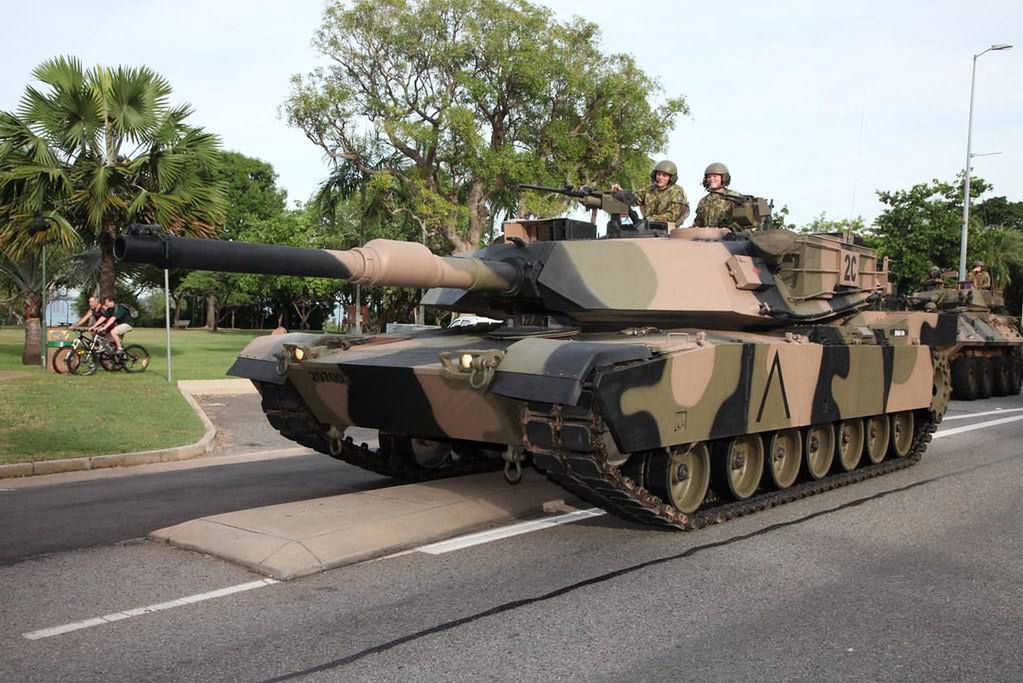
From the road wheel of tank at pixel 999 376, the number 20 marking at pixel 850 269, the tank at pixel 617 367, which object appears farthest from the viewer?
the road wheel of tank at pixel 999 376

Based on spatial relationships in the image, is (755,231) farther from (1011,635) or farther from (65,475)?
(65,475)

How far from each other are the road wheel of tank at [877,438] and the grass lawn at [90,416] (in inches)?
298

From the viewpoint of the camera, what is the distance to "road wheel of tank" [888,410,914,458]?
1120 centimetres

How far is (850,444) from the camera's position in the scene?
409 inches

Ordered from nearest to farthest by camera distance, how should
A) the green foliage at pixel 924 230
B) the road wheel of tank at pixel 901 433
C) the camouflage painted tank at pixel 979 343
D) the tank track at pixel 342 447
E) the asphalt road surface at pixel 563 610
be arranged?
the asphalt road surface at pixel 563 610 < the tank track at pixel 342 447 < the road wheel of tank at pixel 901 433 < the camouflage painted tank at pixel 979 343 < the green foliage at pixel 924 230

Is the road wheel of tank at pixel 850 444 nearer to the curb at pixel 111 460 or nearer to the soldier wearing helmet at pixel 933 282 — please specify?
the curb at pixel 111 460

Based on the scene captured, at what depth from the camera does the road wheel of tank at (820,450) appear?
376 inches

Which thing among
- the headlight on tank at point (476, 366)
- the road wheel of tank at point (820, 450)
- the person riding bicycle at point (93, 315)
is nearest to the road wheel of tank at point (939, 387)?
the road wheel of tank at point (820, 450)

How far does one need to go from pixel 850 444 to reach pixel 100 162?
1528 cm

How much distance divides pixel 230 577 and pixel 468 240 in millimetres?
22641

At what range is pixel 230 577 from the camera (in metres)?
6.14

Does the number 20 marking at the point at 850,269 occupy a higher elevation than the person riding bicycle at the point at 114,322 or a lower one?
higher

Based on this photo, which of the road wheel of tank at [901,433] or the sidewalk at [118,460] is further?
the road wheel of tank at [901,433]

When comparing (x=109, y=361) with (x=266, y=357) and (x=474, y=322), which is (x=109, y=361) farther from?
(x=266, y=357)
